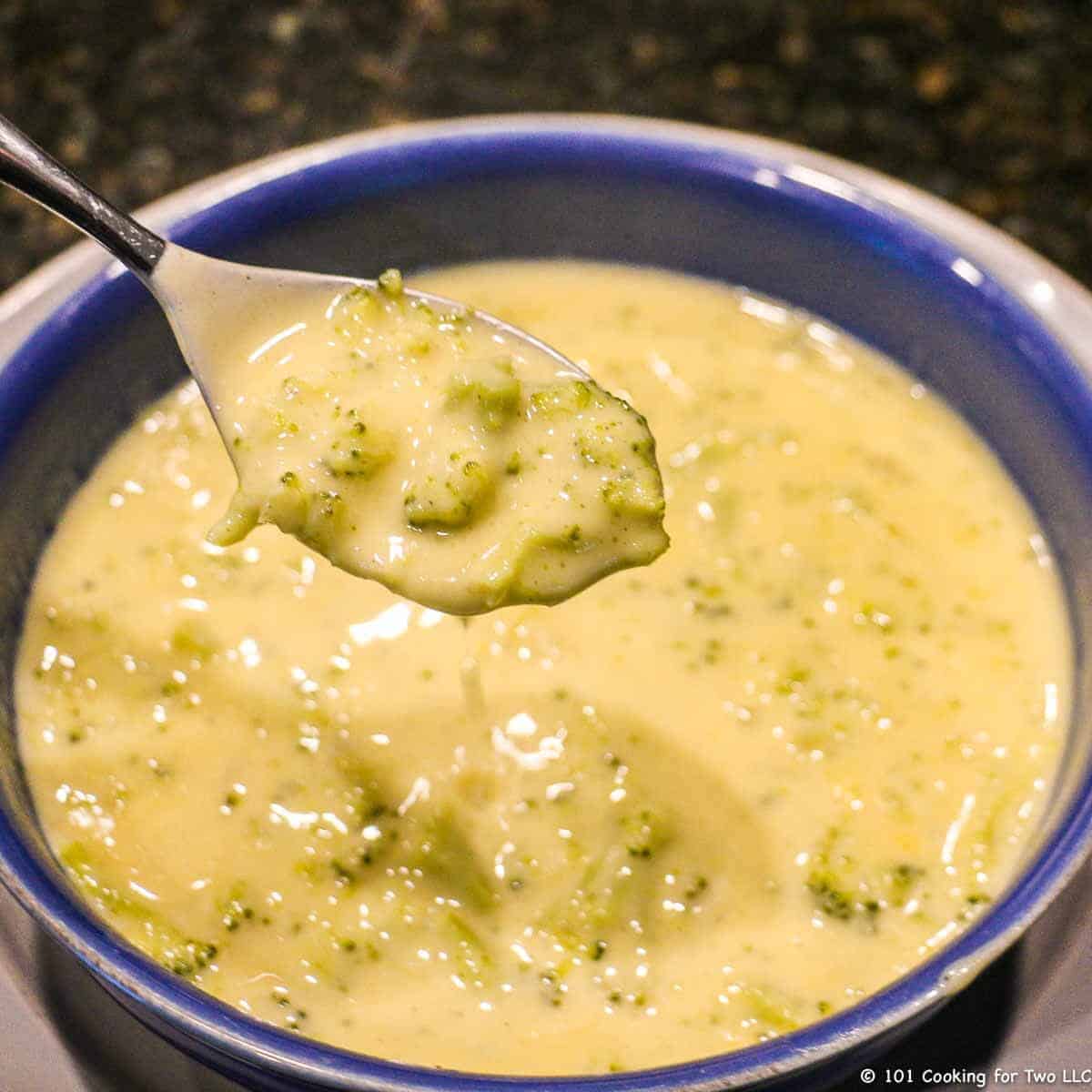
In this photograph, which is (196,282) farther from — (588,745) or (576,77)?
(576,77)

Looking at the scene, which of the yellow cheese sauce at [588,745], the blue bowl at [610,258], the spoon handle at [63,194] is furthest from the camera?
the blue bowl at [610,258]

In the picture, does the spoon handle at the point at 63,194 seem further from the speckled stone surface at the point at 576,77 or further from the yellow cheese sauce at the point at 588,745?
the speckled stone surface at the point at 576,77

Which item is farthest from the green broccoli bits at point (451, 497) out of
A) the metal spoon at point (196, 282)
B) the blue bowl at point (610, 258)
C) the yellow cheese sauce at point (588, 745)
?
the blue bowl at point (610, 258)

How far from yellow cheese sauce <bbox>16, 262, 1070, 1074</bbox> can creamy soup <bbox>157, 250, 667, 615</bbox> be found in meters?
0.29

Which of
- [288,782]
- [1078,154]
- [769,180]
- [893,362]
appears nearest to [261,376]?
[288,782]

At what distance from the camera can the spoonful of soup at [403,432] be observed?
1317mm

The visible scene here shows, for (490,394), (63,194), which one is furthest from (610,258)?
(63,194)

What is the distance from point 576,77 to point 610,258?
2.48ft

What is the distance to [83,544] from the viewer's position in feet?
5.71

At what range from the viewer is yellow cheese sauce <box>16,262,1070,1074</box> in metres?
1.38

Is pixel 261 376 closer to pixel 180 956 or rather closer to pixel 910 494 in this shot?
pixel 180 956

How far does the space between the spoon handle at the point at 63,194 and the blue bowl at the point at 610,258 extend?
0.30 metres

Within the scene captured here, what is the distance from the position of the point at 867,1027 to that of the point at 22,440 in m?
1.09

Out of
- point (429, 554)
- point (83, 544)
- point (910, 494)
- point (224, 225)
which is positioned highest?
point (224, 225)
